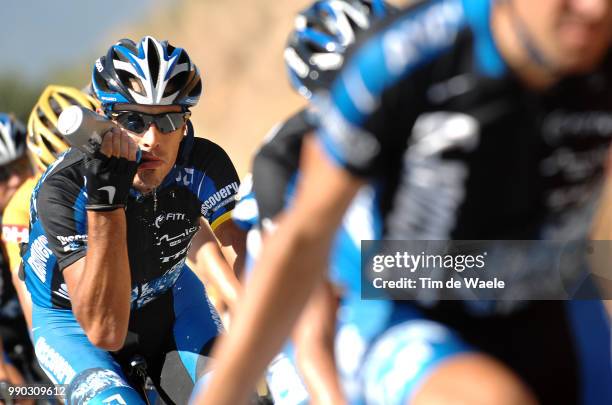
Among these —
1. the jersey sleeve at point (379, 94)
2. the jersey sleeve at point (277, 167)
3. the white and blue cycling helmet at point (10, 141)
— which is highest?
the jersey sleeve at point (379, 94)

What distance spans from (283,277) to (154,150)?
9.67ft

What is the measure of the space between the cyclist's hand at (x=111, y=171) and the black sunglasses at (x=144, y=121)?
1.49ft

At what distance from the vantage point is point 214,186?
6.11 metres

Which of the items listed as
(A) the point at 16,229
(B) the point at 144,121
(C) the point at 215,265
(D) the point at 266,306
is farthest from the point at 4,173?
(D) the point at 266,306

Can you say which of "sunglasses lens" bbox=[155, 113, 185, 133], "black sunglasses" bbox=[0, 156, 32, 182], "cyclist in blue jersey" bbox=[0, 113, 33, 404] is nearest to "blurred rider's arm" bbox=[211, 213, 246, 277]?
"sunglasses lens" bbox=[155, 113, 185, 133]

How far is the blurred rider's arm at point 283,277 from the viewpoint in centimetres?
291

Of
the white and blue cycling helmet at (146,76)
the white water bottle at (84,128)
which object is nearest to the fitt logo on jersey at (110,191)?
the white water bottle at (84,128)

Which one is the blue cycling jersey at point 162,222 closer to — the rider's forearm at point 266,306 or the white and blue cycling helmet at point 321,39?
the white and blue cycling helmet at point 321,39

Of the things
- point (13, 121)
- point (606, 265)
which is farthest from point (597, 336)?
point (13, 121)

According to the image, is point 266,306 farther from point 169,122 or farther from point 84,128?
point 169,122

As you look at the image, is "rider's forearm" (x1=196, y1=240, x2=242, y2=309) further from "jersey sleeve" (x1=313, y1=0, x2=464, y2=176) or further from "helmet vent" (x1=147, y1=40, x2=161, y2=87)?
"jersey sleeve" (x1=313, y1=0, x2=464, y2=176)

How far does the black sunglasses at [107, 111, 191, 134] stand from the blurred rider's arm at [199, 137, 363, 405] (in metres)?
2.94

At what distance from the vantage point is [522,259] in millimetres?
3254

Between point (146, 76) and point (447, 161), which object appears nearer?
point (447, 161)
